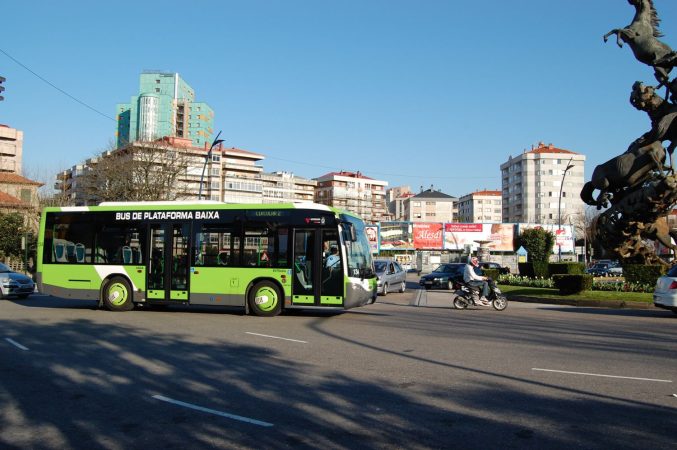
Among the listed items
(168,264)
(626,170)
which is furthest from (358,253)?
(626,170)

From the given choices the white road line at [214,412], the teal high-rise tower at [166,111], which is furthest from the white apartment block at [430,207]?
the white road line at [214,412]

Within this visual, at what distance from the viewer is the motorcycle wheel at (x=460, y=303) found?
20781mm

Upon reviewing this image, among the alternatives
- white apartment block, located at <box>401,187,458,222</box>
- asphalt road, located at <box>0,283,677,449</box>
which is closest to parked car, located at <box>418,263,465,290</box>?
asphalt road, located at <box>0,283,677,449</box>

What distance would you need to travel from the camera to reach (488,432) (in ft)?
18.2

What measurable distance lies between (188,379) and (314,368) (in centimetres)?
183

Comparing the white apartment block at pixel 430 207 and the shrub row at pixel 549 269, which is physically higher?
the white apartment block at pixel 430 207

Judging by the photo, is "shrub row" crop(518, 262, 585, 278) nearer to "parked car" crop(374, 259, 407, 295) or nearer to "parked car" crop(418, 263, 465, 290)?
"parked car" crop(418, 263, 465, 290)

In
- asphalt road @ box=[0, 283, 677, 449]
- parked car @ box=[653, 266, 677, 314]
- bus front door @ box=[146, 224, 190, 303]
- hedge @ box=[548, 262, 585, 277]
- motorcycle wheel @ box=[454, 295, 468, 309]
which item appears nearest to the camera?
asphalt road @ box=[0, 283, 677, 449]

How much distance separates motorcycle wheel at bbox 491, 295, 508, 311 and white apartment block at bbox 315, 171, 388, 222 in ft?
→ 439

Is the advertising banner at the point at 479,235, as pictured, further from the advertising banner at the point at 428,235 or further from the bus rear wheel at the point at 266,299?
the bus rear wheel at the point at 266,299

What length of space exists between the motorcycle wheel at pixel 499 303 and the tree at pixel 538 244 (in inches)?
A: 676

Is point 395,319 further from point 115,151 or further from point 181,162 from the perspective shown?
point 115,151

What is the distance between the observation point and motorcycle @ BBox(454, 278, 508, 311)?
20.5 metres

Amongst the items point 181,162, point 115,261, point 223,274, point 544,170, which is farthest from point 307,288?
point 544,170
